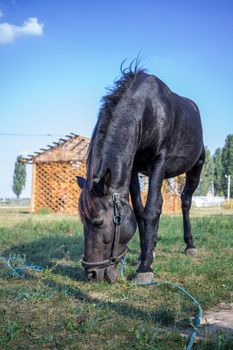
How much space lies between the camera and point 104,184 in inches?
133

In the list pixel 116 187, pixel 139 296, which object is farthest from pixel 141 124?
pixel 139 296

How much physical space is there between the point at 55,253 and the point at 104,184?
2318 millimetres

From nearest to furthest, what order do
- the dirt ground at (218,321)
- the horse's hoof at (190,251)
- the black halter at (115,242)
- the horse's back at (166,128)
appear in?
the dirt ground at (218,321), the black halter at (115,242), the horse's back at (166,128), the horse's hoof at (190,251)

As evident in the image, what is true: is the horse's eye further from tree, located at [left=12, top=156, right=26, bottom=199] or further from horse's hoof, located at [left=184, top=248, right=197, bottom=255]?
tree, located at [left=12, top=156, right=26, bottom=199]

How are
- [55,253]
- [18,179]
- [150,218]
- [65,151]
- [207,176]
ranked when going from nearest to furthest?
[150,218] < [55,253] < [65,151] < [207,176] < [18,179]

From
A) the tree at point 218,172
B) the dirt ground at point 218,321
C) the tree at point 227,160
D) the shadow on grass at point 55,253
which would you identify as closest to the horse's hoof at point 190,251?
the shadow on grass at point 55,253

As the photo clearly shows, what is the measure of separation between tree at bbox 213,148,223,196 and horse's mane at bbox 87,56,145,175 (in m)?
54.2

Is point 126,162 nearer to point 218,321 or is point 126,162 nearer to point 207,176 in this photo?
point 218,321

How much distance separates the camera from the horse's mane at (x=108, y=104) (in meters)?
3.66

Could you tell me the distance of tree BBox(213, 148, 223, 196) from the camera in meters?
58.2

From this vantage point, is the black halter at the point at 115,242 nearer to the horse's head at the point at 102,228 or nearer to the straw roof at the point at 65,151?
the horse's head at the point at 102,228

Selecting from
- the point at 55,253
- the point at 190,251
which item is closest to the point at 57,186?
the point at 55,253

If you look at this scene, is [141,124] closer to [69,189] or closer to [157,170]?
[157,170]

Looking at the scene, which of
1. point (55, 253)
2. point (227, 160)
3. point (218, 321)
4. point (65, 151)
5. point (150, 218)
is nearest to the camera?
point (218, 321)
